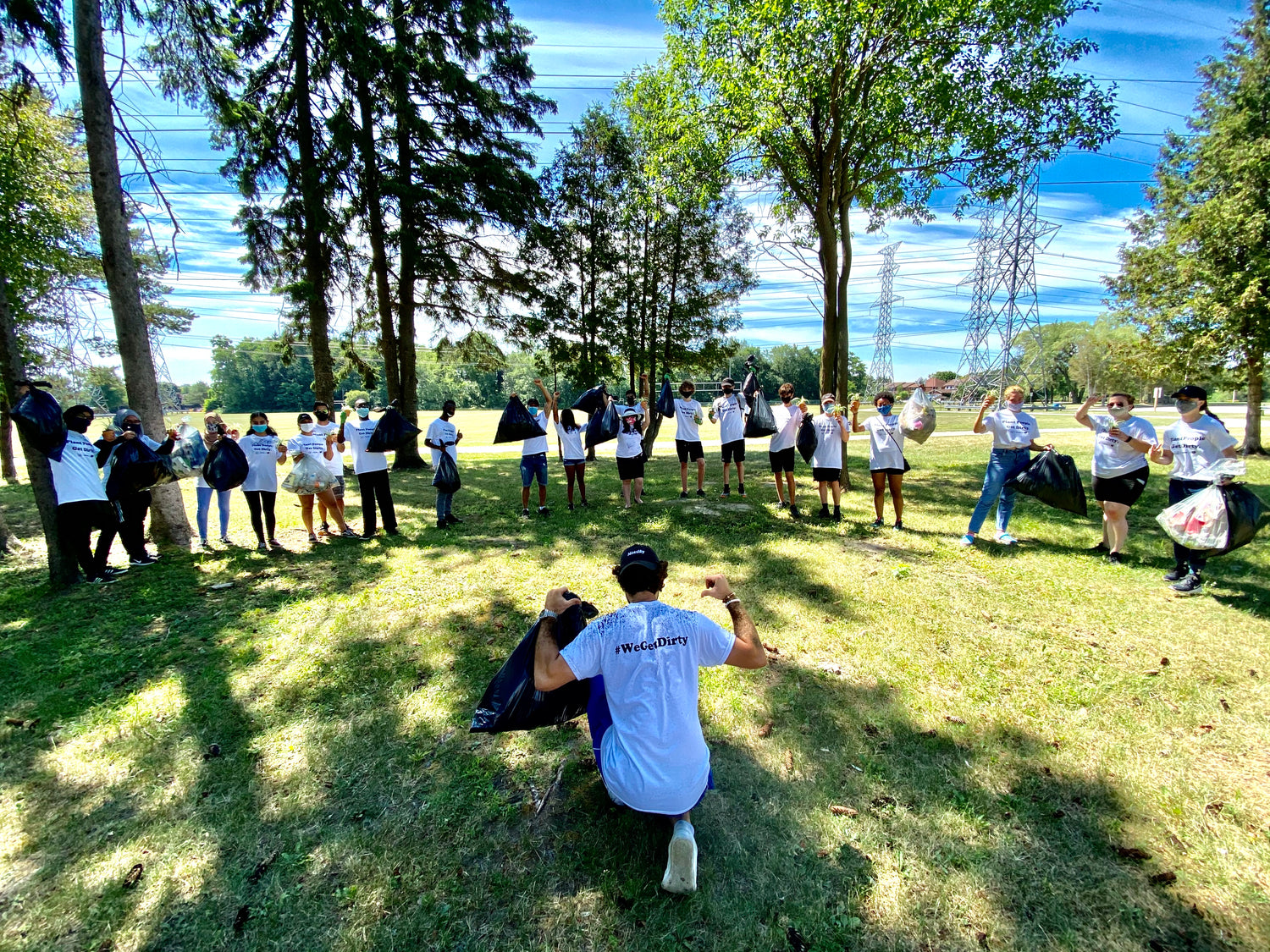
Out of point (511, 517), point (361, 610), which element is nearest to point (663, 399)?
point (511, 517)

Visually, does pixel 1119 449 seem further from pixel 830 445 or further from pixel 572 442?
pixel 572 442

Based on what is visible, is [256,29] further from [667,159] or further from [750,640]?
[750,640]

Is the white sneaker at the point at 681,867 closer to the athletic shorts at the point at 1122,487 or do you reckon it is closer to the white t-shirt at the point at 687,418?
the athletic shorts at the point at 1122,487

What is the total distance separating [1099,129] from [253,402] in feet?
342

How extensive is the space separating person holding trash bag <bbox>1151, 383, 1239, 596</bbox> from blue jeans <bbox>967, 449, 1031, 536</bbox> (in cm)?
123

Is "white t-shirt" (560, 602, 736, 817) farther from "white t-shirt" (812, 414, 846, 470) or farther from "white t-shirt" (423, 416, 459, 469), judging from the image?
"white t-shirt" (423, 416, 459, 469)

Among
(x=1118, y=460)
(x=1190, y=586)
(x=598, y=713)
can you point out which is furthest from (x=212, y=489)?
(x=1190, y=586)

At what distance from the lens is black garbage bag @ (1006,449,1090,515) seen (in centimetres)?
614

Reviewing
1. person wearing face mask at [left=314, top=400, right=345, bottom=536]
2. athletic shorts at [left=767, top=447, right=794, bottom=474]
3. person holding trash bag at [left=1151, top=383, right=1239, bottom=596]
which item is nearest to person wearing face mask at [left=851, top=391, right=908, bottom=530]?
athletic shorts at [left=767, top=447, right=794, bottom=474]

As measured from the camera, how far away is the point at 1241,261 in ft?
42.5

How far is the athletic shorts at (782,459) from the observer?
824cm

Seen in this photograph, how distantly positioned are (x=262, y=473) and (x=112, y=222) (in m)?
3.50

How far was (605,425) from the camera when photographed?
916cm

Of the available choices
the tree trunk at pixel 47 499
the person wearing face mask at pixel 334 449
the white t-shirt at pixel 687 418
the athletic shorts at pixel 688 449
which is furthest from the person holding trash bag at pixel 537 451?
the tree trunk at pixel 47 499
